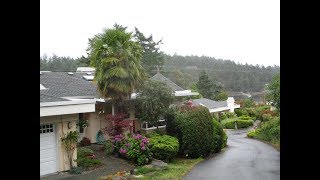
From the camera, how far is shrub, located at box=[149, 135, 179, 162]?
4578 mm

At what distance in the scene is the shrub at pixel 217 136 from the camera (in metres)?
5.18

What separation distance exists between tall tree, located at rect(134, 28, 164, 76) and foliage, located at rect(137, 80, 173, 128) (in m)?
0.31

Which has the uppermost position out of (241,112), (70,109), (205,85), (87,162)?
(205,85)

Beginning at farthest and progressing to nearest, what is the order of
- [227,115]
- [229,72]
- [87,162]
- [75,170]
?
[227,115] → [229,72] → [87,162] → [75,170]

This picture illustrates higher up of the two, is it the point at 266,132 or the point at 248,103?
the point at 248,103

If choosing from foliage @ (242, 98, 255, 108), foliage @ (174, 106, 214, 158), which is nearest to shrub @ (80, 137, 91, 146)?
foliage @ (174, 106, 214, 158)

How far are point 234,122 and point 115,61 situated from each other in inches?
84.9

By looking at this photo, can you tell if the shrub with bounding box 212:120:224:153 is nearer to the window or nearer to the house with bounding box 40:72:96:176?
the house with bounding box 40:72:96:176

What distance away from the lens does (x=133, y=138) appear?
4.72 meters

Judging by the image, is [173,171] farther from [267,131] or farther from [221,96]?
[267,131]

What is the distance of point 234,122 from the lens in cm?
520

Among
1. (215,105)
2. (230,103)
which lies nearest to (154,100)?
(215,105)

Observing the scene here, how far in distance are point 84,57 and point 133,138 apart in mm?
1472
